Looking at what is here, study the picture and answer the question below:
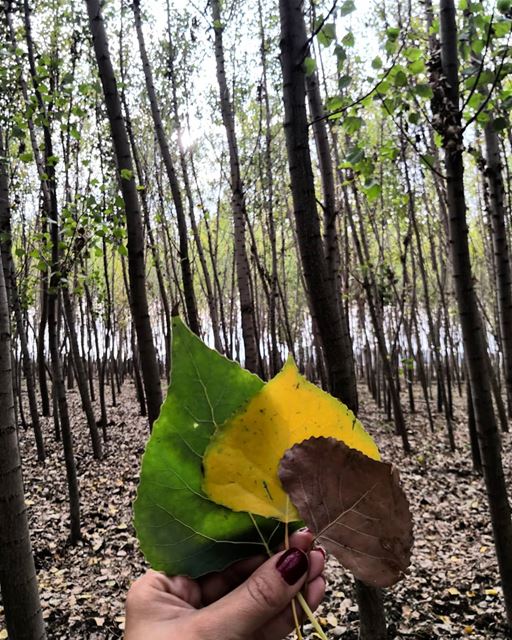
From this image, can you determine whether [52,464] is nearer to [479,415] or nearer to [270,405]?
[479,415]

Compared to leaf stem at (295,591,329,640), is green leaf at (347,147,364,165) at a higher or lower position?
higher

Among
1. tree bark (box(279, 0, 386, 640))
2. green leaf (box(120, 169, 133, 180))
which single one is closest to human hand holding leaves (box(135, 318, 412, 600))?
tree bark (box(279, 0, 386, 640))

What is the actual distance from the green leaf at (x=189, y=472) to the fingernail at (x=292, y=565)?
0.06 meters

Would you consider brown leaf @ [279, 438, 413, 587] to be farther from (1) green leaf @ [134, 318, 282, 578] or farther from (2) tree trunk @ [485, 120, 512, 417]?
(2) tree trunk @ [485, 120, 512, 417]

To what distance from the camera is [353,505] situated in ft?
1.77

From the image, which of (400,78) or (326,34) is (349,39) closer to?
(326,34)

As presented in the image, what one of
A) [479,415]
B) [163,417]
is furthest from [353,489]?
[479,415]

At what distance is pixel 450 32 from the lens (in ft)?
7.82

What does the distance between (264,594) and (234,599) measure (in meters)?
0.08

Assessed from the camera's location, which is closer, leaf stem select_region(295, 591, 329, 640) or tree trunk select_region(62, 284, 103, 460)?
leaf stem select_region(295, 591, 329, 640)

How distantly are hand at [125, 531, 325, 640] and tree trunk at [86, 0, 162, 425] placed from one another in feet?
7.20

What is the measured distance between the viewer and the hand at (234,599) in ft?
2.21

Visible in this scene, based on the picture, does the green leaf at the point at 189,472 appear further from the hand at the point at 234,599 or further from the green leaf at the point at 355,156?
the green leaf at the point at 355,156

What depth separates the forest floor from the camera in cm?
343
